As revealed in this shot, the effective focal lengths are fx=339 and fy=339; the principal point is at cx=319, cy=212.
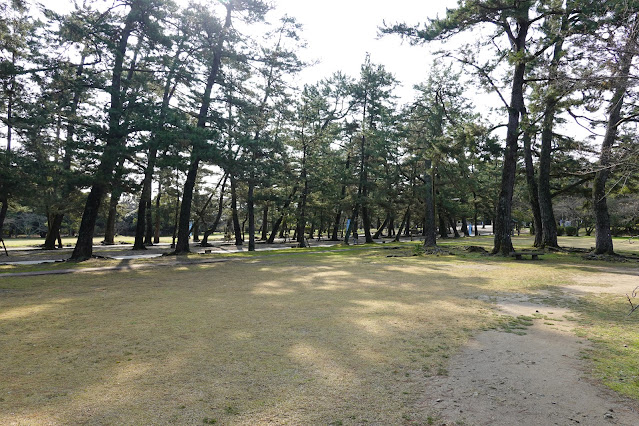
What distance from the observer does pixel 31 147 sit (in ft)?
53.2

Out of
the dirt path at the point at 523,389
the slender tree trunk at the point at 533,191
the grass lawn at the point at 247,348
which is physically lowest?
the grass lawn at the point at 247,348

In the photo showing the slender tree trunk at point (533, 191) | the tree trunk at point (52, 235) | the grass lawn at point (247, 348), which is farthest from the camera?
the tree trunk at point (52, 235)

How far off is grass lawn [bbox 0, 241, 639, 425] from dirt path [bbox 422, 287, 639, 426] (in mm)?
219

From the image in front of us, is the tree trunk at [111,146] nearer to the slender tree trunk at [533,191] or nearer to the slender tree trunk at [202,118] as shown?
the slender tree trunk at [202,118]

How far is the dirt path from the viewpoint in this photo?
112 inches

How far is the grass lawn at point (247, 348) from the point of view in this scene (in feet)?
9.95

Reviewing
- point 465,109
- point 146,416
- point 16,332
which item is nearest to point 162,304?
point 16,332

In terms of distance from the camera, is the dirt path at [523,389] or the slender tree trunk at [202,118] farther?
the slender tree trunk at [202,118]

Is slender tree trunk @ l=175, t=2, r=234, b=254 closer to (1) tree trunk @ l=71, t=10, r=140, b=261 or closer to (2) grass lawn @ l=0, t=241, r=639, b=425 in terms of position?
(1) tree trunk @ l=71, t=10, r=140, b=261

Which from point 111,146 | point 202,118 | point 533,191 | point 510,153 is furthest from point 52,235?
point 533,191

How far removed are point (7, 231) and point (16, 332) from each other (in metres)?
51.7

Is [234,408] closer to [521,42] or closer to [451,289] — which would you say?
[451,289]

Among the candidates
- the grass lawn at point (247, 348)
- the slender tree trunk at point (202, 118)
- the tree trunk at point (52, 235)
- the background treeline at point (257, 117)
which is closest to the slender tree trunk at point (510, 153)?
the background treeline at point (257, 117)

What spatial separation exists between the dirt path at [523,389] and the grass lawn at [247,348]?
0.72ft
